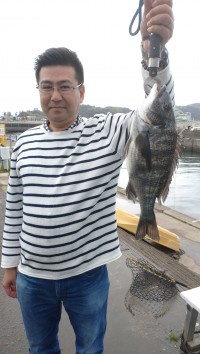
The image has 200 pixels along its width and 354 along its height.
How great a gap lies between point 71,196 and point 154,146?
0.67 m

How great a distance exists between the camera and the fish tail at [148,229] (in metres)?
2.09

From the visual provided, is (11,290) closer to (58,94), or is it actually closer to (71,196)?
(71,196)

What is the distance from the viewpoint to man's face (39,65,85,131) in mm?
2168

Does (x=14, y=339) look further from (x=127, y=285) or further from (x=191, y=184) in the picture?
(x=191, y=184)

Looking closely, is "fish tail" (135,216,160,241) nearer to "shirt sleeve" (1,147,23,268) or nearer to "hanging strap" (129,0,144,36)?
"shirt sleeve" (1,147,23,268)

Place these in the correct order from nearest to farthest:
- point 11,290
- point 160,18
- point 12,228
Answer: point 160,18
point 12,228
point 11,290

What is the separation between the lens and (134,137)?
1.95 meters

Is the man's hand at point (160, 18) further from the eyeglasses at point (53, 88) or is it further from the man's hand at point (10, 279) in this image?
the man's hand at point (10, 279)

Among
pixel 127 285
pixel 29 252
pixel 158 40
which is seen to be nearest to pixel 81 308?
pixel 29 252

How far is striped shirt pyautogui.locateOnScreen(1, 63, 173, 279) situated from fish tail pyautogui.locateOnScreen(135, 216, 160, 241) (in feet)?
0.92

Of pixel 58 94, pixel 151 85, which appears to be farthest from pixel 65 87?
pixel 151 85

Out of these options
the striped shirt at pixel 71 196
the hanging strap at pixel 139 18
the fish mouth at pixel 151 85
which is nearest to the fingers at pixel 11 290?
the striped shirt at pixel 71 196

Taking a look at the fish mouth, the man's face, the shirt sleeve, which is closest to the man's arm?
the shirt sleeve

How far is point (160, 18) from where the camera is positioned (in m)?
1.75
